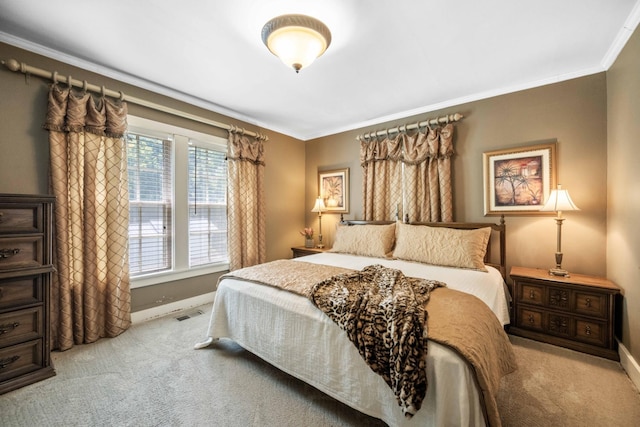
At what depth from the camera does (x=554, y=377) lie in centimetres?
185

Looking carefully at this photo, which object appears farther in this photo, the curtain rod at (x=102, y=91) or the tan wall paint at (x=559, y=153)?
the tan wall paint at (x=559, y=153)

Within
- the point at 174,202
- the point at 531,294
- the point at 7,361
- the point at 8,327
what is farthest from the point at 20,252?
the point at 531,294

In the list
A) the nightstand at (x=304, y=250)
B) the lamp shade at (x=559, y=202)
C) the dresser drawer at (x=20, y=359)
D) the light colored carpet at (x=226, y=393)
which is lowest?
the light colored carpet at (x=226, y=393)

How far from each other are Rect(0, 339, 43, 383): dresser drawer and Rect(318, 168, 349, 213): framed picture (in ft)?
11.1

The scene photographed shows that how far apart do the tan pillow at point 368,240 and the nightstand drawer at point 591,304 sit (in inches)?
65.1

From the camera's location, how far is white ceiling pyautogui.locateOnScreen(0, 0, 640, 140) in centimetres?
172

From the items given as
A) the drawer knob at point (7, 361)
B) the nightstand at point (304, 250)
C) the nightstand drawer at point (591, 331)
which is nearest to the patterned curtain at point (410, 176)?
the nightstand at point (304, 250)

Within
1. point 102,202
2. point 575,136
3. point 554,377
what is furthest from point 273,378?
point 575,136

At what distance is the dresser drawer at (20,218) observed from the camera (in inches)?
68.0

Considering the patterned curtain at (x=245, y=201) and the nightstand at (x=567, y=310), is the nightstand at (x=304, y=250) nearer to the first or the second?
the patterned curtain at (x=245, y=201)

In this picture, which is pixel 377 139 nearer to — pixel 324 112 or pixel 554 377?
pixel 324 112

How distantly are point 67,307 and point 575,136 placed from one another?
191 inches

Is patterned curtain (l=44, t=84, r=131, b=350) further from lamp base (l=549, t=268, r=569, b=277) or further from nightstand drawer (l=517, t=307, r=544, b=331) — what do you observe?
lamp base (l=549, t=268, r=569, b=277)

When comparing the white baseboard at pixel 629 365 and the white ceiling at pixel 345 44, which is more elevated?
the white ceiling at pixel 345 44
